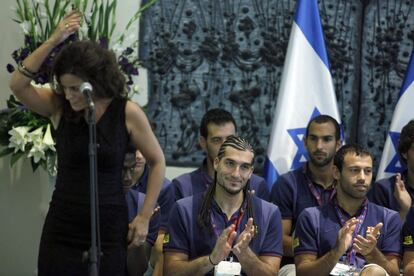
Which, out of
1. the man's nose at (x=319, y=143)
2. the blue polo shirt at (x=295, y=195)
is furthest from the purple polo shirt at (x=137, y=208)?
the man's nose at (x=319, y=143)

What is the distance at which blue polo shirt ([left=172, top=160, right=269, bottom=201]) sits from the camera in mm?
4383

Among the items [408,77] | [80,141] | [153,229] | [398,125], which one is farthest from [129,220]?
[408,77]

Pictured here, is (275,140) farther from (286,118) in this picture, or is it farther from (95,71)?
(95,71)

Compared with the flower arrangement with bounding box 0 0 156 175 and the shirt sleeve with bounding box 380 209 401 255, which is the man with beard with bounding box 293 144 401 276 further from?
the flower arrangement with bounding box 0 0 156 175

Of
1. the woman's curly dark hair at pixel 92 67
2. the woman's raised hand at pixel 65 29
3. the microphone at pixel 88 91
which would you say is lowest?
the microphone at pixel 88 91

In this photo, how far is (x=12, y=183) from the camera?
4.91m

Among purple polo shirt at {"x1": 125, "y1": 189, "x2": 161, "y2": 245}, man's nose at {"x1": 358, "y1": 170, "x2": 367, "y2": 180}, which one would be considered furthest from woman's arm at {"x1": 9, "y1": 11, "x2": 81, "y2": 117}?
man's nose at {"x1": 358, "y1": 170, "x2": 367, "y2": 180}

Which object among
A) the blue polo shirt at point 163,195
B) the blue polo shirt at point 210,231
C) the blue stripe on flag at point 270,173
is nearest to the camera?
the blue polo shirt at point 210,231

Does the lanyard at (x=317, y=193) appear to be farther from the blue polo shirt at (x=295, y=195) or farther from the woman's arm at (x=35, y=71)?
the woman's arm at (x=35, y=71)

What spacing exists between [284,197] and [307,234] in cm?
57

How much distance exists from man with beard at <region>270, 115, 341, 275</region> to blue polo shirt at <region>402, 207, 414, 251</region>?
1.83 feet

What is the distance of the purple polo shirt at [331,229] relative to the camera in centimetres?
384

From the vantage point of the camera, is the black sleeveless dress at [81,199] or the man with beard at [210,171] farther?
the man with beard at [210,171]

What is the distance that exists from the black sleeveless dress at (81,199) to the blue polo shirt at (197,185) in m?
1.45
